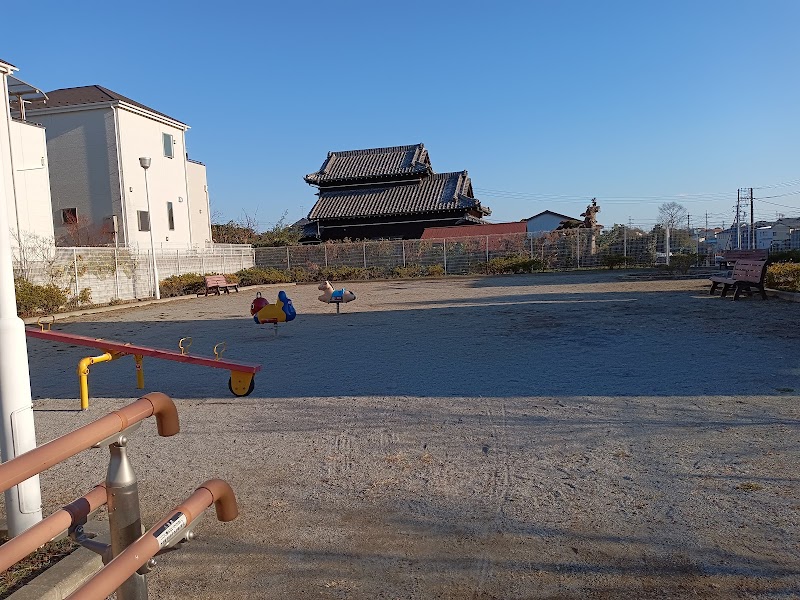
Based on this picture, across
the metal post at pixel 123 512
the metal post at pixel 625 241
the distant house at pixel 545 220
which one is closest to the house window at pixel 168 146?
the metal post at pixel 625 241

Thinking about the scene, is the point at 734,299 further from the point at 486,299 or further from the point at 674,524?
the point at 674,524

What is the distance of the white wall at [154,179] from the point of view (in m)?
28.0

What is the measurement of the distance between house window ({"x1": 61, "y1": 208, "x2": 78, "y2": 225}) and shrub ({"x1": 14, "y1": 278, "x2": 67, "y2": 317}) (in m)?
12.0

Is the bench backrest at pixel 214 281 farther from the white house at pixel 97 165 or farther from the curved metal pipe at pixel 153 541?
the curved metal pipe at pixel 153 541

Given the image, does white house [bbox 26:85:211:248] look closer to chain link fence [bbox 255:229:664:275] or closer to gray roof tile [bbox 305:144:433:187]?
chain link fence [bbox 255:229:664:275]

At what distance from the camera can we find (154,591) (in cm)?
274

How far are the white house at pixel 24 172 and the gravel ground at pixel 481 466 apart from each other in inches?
555

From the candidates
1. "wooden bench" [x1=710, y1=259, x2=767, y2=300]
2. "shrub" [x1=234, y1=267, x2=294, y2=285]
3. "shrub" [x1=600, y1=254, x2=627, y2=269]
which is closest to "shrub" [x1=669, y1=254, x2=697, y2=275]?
"shrub" [x1=600, y1=254, x2=627, y2=269]

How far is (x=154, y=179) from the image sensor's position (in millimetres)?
29672

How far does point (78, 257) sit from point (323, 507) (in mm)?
18340

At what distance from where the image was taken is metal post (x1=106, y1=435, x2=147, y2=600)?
1864 millimetres

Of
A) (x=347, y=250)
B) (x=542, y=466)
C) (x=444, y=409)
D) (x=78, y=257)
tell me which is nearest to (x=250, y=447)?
(x=444, y=409)

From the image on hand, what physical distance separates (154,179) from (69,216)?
4105 millimetres

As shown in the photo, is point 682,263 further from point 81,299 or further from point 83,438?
point 83,438
